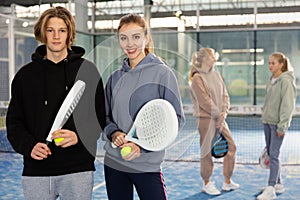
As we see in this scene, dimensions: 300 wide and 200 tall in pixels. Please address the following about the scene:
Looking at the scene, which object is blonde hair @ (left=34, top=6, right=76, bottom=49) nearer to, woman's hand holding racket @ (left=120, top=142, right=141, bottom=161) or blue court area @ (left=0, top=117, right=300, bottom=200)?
woman's hand holding racket @ (left=120, top=142, right=141, bottom=161)

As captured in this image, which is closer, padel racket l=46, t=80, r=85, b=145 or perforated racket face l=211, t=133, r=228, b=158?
padel racket l=46, t=80, r=85, b=145

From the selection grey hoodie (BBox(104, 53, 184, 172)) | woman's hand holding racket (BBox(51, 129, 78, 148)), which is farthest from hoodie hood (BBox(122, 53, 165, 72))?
woman's hand holding racket (BBox(51, 129, 78, 148))

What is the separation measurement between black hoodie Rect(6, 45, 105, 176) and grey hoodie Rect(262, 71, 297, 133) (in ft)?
7.39

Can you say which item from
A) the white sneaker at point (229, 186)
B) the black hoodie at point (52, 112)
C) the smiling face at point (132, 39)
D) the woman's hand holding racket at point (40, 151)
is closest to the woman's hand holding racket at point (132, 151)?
the black hoodie at point (52, 112)

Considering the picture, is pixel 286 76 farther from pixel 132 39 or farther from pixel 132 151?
pixel 132 151

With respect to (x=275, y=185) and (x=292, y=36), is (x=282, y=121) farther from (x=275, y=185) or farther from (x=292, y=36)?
(x=292, y=36)

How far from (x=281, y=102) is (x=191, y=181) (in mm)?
1264

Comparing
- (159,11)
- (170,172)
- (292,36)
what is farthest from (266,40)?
(170,172)

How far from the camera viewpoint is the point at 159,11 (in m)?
11.3

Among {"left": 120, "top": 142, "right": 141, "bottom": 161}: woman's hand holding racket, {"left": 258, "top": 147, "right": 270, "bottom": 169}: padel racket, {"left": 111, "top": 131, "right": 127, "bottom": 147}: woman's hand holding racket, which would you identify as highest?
{"left": 111, "top": 131, "right": 127, "bottom": 147}: woman's hand holding racket

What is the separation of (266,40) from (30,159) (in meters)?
10.0

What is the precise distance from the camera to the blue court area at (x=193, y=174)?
369cm

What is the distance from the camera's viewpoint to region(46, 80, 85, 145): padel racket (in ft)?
5.56

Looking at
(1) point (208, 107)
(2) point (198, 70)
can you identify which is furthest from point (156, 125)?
(2) point (198, 70)
